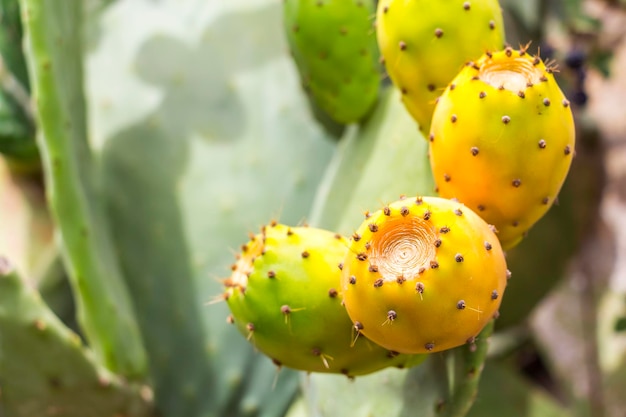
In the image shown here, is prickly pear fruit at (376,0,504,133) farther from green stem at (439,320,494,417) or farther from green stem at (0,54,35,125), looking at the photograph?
green stem at (0,54,35,125)

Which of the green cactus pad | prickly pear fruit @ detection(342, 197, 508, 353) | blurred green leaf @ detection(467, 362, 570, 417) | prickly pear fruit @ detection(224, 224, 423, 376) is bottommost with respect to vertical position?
blurred green leaf @ detection(467, 362, 570, 417)

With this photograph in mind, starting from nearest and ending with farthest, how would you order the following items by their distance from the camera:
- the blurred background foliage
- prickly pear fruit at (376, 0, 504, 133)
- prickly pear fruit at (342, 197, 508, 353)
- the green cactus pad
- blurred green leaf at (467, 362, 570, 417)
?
prickly pear fruit at (342, 197, 508, 353) → prickly pear fruit at (376, 0, 504, 133) → the green cactus pad → the blurred background foliage → blurred green leaf at (467, 362, 570, 417)

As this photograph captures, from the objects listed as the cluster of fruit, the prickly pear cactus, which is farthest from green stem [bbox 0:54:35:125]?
the cluster of fruit

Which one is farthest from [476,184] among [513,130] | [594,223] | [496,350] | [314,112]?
[594,223]

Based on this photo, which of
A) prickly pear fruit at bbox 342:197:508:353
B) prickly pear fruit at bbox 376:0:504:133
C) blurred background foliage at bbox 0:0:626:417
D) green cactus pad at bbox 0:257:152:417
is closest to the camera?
prickly pear fruit at bbox 342:197:508:353

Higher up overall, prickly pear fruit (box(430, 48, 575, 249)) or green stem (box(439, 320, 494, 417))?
prickly pear fruit (box(430, 48, 575, 249))

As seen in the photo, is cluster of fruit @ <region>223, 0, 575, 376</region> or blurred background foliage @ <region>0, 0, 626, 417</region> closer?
cluster of fruit @ <region>223, 0, 575, 376</region>

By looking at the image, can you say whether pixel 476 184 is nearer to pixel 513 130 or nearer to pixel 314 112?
pixel 513 130
